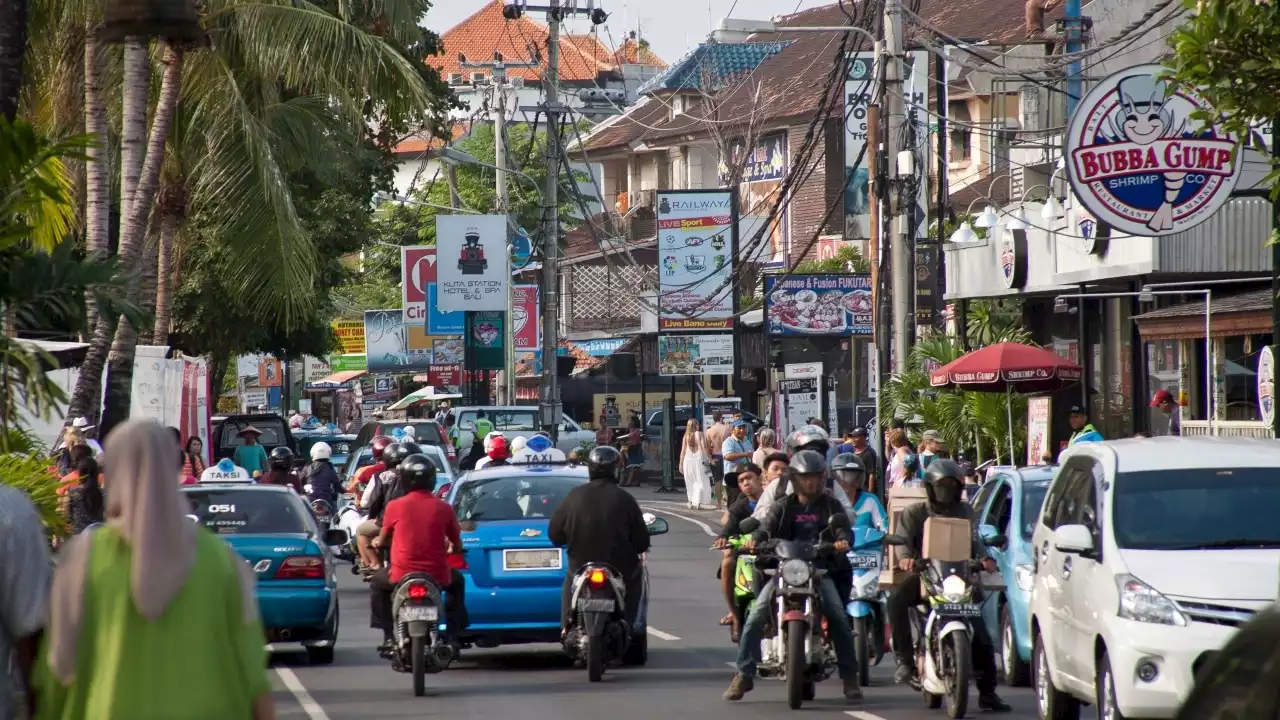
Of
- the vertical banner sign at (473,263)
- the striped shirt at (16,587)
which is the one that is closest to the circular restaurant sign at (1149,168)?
the striped shirt at (16,587)

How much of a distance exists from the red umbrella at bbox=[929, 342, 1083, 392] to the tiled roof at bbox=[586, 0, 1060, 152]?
99.9 ft

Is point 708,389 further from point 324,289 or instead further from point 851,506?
point 851,506

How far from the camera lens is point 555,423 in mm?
40062

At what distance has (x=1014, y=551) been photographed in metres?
14.3

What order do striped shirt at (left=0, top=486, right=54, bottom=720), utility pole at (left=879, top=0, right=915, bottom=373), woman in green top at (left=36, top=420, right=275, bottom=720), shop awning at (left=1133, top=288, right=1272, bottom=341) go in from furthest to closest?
utility pole at (left=879, top=0, right=915, bottom=373)
shop awning at (left=1133, top=288, right=1272, bottom=341)
striped shirt at (left=0, top=486, right=54, bottom=720)
woman in green top at (left=36, top=420, right=275, bottom=720)

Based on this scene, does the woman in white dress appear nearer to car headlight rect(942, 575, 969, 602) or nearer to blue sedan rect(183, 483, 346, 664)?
blue sedan rect(183, 483, 346, 664)

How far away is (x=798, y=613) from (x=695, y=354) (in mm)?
30894

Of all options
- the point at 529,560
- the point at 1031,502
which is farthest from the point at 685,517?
the point at 1031,502

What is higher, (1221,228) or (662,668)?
(1221,228)

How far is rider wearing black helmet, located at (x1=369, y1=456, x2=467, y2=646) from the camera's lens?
45.9ft

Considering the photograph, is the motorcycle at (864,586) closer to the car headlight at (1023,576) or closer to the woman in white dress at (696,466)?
the car headlight at (1023,576)

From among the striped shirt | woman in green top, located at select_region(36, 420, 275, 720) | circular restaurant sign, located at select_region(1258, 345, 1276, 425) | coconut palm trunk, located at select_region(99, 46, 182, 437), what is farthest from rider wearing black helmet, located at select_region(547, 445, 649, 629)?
woman in green top, located at select_region(36, 420, 275, 720)

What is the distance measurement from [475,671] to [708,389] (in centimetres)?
4969

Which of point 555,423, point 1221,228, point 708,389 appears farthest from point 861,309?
point 708,389
